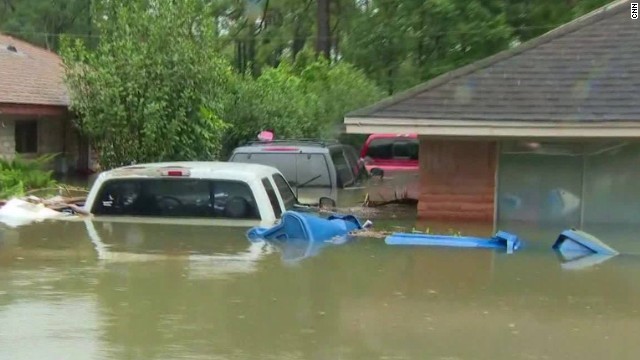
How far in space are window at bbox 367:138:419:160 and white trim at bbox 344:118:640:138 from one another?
709cm

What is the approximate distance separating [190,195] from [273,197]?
3.12 feet

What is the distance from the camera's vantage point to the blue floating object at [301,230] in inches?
408

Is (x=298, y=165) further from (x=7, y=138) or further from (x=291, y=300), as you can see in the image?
(x=7, y=138)

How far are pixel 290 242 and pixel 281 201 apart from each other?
795 millimetres

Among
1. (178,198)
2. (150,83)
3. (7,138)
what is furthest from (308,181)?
(7,138)

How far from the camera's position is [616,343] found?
6.57 meters

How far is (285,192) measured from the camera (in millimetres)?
11703

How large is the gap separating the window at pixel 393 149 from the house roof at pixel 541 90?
6.24 meters

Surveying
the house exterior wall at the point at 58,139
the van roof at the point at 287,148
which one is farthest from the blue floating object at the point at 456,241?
the house exterior wall at the point at 58,139

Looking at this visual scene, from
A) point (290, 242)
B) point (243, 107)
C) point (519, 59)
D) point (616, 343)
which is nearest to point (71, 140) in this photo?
point (243, 107)

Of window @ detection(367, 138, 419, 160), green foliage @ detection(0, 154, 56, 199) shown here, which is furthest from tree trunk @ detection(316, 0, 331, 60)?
green foliage @ detection(0, 154, 56, 199)

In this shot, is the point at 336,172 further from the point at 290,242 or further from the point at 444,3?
the point at 444,3

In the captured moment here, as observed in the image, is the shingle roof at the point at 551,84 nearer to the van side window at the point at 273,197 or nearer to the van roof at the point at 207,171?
the van side window at the point at 273,197

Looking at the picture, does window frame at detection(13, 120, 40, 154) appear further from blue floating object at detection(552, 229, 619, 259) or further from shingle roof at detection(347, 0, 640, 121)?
blue floating object at detection(552, 229, 619, 259)
